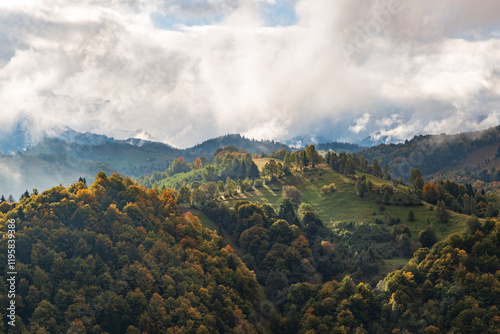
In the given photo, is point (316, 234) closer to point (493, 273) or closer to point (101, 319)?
point (493, 273)

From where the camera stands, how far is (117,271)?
12181cm

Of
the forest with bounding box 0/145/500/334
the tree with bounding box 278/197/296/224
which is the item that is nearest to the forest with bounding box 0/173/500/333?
the forest with bounding box 0/145/500/334

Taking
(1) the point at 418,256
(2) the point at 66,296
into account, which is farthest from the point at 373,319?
(2) the point at 66,296

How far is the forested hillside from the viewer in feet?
355

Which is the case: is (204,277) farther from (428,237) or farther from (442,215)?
(442,215)

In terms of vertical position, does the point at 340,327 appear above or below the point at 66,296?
below

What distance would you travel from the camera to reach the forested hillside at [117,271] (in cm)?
10812

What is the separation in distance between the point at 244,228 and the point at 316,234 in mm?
31464

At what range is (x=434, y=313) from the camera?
11381 cm

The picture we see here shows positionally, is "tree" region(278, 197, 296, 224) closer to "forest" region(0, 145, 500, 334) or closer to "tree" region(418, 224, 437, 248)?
"forest" region(0, 145, 500, 334)

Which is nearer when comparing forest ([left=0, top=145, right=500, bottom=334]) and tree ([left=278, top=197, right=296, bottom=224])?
forest ([left=0, top=145, right=500, bottom=334])

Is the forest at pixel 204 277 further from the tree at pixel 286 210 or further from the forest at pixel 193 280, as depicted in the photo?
the tree at pixel 286 210

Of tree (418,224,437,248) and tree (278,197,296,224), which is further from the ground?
tree (278,197,296,224)

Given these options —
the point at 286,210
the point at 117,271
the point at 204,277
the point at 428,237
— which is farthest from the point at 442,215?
the point at 117,271
